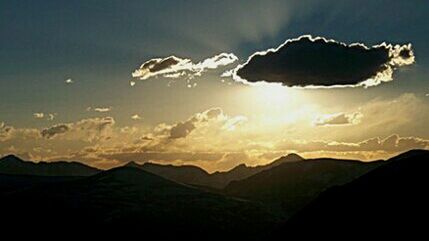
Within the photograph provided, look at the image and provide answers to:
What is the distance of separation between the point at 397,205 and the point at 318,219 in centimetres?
2615

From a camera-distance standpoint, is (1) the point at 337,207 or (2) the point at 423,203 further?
(1) the point at 337,207

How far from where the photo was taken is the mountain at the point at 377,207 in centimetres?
13450

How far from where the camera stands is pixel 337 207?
165 metres

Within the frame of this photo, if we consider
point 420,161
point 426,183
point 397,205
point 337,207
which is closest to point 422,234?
point 397,205

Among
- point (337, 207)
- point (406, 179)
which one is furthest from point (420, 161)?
point (337, 207)

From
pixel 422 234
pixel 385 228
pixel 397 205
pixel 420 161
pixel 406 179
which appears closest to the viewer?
pixel 422 234

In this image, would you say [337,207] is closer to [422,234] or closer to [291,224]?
[291,224]

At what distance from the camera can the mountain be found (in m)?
134

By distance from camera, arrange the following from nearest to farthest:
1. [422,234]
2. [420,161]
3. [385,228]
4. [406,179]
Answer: [422,234] → [385,228] → [406,179] → [420,161]

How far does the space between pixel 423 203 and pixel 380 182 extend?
100.0 feet

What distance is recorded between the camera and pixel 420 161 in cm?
17188

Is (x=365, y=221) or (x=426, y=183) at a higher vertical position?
(x=426, y=183)

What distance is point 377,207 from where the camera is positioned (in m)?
150

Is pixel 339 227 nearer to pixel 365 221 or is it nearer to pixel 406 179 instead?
pixel 365 221
